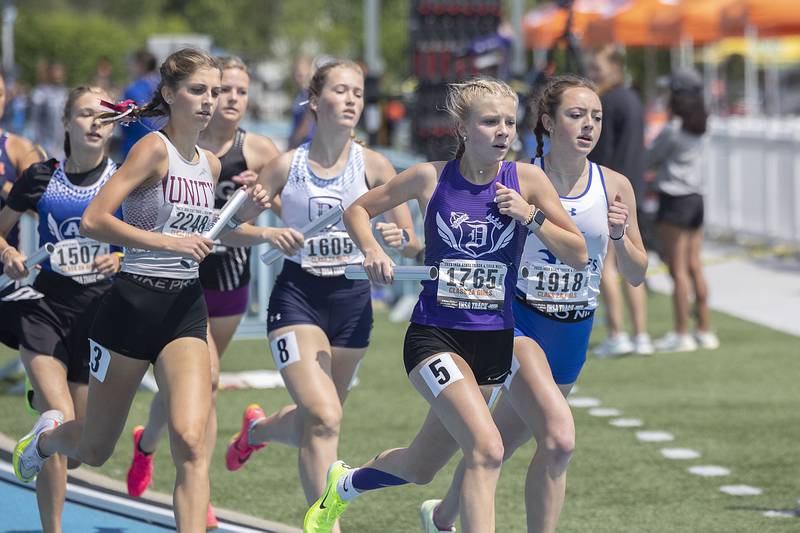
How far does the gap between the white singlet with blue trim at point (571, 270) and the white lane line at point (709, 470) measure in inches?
84.4

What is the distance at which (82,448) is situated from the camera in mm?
5641

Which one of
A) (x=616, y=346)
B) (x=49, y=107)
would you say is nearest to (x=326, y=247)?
(x=616, y=346)

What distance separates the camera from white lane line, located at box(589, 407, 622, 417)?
356 inches

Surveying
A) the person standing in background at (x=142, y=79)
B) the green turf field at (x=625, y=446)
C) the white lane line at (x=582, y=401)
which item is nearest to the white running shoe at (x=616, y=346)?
the green turf field at (x=625, y=446)

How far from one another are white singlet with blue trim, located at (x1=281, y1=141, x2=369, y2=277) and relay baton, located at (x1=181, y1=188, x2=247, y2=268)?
28.7 inches

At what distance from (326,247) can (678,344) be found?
18.9 feet

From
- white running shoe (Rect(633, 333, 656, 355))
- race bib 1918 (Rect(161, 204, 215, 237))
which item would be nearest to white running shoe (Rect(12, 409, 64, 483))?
race bib 1918 (Rect(161, 204, 215, 237))

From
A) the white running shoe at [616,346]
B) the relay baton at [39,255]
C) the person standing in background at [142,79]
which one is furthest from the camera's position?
the person standing in background at [142,79]

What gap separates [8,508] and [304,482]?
6.11 ft

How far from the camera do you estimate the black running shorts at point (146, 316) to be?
5375mm

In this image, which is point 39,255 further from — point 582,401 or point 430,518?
point 582,401

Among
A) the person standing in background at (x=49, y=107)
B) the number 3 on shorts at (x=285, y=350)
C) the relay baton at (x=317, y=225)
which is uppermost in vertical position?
the person standing in background at (x=49, y=107)

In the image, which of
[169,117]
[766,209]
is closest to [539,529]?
[169,117]

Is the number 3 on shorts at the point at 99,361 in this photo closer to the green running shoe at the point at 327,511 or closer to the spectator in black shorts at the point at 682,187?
the green running shoe at the point at 327,511
